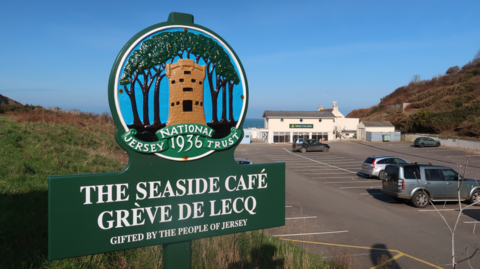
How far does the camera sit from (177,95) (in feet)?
9.75

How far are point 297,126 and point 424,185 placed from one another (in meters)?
38.3

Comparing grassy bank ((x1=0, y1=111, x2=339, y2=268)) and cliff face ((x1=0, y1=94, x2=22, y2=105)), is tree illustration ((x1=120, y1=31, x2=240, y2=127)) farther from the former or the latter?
cliff face ((x1=0, y1=94, x2=22, y2=105))

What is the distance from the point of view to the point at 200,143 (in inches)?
122

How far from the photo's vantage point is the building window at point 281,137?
167 ft

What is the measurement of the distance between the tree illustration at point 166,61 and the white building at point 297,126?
46.5 m

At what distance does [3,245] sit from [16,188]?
127 inches

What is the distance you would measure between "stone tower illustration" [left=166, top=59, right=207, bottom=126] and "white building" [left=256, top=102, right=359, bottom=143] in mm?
46670

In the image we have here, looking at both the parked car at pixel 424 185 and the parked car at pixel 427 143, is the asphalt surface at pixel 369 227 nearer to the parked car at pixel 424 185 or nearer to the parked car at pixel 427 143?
the parked car at pixel 424 185

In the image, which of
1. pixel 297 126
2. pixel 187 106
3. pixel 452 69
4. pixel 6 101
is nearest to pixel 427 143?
pixel 297 126

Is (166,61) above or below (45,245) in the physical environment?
above

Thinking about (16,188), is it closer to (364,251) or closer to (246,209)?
(246,209)

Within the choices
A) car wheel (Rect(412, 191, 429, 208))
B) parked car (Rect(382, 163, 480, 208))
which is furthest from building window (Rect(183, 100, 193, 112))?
car wheel (Rect(412, 191, 429, 208))

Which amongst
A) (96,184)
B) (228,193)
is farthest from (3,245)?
(228,193)

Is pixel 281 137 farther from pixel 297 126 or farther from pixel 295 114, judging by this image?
pixel 295 114
